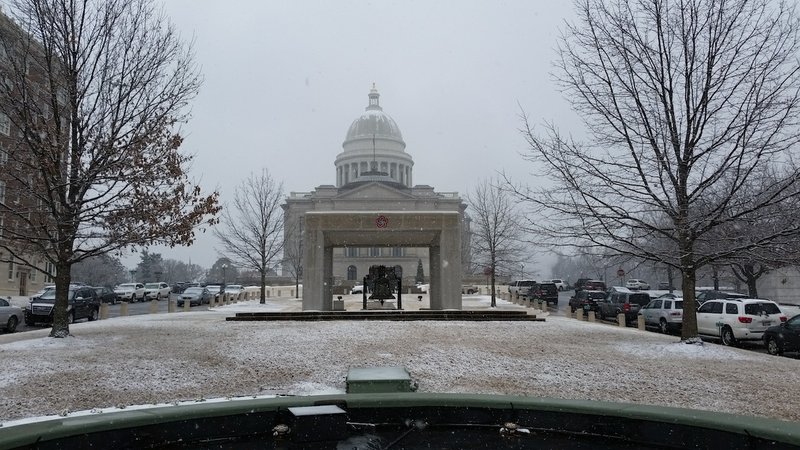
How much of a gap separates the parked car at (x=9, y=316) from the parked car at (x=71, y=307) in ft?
4.42

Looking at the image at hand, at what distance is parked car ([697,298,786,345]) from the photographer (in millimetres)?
17609

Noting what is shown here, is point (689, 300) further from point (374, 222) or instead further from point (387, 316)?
point (374, 222)

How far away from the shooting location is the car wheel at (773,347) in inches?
617

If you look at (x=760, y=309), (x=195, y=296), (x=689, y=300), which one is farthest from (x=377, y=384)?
(x=195, y=296)

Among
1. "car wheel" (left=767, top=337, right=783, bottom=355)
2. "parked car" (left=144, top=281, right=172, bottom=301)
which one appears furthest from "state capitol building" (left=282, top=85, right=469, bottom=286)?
"car wheel" (left=767, top=337, right=783, bottom=355)

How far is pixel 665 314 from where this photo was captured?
2242 centimetres

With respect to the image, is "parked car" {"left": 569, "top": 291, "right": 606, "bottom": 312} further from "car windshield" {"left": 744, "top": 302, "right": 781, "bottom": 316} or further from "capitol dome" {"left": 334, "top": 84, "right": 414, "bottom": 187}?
"capitol dome" {"left": 334, "top": 84, "right": 414, "bottom": 187}

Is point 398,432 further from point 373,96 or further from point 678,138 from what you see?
point 373,96

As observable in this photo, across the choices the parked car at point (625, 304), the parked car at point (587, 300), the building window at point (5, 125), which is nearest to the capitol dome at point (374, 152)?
the parked car at point (587, 300)

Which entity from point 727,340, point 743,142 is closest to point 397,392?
point 743,142

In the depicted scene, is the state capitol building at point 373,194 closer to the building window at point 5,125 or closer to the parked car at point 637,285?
the parked car at point 637,285

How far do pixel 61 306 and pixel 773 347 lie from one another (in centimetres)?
1849

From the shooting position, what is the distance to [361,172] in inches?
4414

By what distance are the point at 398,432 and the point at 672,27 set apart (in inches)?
501
